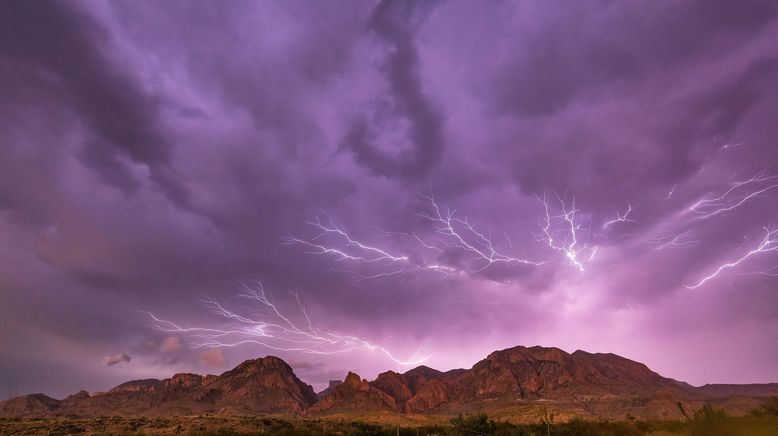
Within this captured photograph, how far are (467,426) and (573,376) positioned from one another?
15587cm

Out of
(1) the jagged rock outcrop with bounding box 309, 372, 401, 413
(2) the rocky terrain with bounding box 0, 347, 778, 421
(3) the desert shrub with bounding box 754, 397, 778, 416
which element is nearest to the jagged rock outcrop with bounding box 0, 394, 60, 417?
(2) the rocky terrain with bounding box 0, 347, 778, 421

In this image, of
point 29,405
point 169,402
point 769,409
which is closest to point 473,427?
point 769,409

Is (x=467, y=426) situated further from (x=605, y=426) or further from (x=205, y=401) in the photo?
(x=205, y=401)

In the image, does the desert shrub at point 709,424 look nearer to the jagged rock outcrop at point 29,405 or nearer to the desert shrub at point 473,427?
the desert shrub at point 473,427

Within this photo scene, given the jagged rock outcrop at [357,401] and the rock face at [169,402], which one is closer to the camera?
the rock face at [169,402]

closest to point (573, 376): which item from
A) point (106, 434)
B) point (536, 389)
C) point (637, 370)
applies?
point (536, 389)

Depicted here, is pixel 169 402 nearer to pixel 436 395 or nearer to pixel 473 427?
pixel 436 395

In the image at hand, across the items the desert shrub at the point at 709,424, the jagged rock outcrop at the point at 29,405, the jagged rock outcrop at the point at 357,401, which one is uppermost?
the jagged rock outcrop at the point at 357,401

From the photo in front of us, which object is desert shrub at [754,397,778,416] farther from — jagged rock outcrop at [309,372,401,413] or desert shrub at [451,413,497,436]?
jagged rock outcrop at [309,372,401,413]

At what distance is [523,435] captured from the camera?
36.8 m

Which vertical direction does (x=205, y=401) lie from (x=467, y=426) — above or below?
above

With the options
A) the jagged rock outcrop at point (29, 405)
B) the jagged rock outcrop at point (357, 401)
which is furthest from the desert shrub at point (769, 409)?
the jagged rock outcrop at point (29, 405)

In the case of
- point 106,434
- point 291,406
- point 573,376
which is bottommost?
point 106,434

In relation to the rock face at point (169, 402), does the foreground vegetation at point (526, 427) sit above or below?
below
